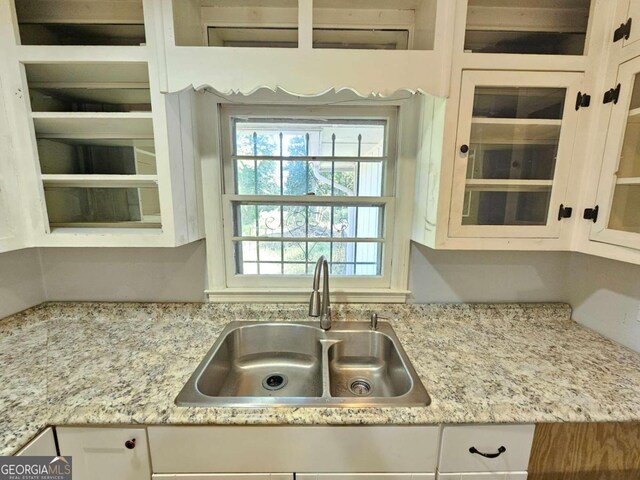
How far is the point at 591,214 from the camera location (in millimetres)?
1062

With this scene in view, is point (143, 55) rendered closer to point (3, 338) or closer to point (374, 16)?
point (374, 16)

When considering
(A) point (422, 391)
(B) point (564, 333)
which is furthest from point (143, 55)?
(B) point (564, 333)

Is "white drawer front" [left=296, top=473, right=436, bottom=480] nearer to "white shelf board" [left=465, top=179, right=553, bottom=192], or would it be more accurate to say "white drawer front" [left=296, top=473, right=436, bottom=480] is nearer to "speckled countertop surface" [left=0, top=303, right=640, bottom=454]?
"speckled countertop surface" [left=0, top=303, right=640, bottom=454]

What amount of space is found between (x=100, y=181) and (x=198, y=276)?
0.58 meters

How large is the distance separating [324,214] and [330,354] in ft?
2.17

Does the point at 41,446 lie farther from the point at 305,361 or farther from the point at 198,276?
the point at 305,361

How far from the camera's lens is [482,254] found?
143cm

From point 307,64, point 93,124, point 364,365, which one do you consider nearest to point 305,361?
point 364,365

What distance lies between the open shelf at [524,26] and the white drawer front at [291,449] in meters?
1.38

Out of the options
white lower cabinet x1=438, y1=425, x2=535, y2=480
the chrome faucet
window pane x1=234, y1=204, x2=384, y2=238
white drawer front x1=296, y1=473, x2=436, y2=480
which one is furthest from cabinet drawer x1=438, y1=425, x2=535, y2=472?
window pane x1=234, y1=204, x2=384, y2=238

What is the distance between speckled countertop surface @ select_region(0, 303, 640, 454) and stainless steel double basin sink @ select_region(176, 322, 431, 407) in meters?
0.06

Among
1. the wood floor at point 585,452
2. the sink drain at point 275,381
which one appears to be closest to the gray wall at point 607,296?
the wood floor at point 585,452

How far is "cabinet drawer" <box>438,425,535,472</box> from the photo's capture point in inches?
33.4


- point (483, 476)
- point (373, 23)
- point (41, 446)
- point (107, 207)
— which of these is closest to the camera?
point (41, 446)
